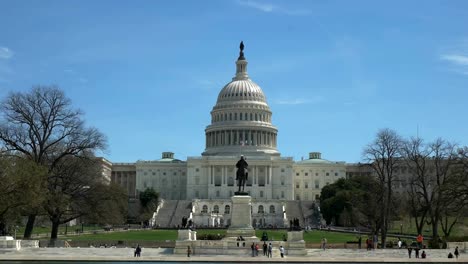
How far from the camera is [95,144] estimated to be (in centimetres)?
6209

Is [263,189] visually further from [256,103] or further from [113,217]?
[113,217]

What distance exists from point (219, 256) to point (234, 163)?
122789 millimetres

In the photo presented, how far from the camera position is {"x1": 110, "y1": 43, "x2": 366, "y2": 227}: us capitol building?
174625mm

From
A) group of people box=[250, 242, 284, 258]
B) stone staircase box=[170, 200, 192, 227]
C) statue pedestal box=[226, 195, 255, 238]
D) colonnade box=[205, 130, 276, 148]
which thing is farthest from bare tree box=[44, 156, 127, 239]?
colonnade box=[205, 130, 276, 148]

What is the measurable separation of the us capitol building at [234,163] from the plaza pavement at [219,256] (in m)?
115

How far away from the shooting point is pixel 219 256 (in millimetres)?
49094

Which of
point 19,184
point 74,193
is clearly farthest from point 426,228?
point 19,184

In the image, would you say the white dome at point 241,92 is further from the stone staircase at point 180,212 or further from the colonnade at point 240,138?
the stone staircase at point 180,212

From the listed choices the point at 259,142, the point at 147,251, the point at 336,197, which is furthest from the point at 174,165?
the point at 147,251

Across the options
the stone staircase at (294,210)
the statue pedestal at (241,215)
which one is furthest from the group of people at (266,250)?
the stone staircase at (294,210)

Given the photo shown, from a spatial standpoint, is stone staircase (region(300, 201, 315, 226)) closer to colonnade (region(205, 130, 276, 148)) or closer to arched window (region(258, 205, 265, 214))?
arched window (region(258, 205, 265, 214))

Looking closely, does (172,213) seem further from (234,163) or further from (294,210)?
(234,163)

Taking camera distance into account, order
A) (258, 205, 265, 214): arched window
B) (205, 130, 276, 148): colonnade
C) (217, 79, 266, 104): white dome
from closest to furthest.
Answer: (258, 205, 265, 214): arched window → (205, 130, 276, 148): colonnade → (217, 79, 266, 104): white dome

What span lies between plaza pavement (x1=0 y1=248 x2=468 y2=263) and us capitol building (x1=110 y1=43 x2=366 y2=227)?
376ft
